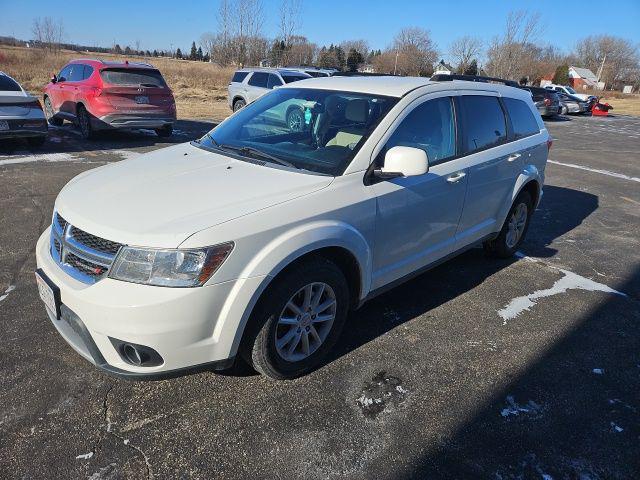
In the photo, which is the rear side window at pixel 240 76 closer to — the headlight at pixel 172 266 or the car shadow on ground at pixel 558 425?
the car shadow on ground at pixel 558 425

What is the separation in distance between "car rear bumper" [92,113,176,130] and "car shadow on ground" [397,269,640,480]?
9538 mm

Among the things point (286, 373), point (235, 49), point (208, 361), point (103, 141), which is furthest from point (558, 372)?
point (235, 49)

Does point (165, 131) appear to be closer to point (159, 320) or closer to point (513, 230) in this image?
point (513, 230)

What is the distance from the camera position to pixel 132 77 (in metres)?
10.5

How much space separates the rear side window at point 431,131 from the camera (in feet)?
10.9

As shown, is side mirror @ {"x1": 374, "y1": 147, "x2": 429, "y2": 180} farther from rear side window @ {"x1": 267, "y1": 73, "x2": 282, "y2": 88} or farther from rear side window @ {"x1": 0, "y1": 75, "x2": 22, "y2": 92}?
rear side window @ {"x1": 267, "y1": 73, "x2": 282, "y2": 88}

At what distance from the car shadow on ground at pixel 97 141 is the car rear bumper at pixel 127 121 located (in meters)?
0.40

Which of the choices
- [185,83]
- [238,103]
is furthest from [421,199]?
[185,83]

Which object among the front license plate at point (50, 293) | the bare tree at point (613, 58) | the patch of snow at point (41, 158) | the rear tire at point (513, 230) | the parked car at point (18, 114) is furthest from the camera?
the bare tree at point (613, 58)

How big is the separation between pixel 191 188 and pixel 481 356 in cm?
226

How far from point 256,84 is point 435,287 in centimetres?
1290

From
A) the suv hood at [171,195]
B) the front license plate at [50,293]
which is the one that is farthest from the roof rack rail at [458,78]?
the front license plate at [50,293]

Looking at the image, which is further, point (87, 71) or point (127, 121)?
point (87, 71)

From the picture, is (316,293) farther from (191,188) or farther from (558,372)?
(558,372)
